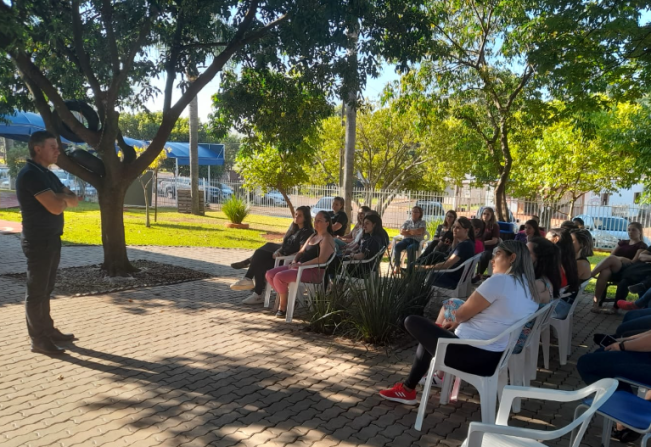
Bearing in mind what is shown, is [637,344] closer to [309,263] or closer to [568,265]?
[568,265]

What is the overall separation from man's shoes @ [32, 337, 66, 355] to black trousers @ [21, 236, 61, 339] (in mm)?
45

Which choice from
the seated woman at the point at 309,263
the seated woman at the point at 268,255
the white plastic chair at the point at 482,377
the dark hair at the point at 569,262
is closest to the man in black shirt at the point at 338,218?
the seated woman at the point at 268,255

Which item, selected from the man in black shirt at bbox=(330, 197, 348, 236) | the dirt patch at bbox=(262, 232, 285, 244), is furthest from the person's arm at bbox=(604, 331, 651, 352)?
the dirt patch at bbox=(262, 232, 285, 244)

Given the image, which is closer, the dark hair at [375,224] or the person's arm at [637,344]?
the person's arm at [637,344]

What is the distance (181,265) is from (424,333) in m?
7.05

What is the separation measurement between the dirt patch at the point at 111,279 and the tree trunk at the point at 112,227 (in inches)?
8.0

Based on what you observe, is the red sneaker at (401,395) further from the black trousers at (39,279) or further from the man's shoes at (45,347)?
the black trousers at (39,279)

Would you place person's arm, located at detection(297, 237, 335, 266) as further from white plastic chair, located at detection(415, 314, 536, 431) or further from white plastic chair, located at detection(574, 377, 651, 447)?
white plastic chair, located at detection(574, 377, 651, 447)

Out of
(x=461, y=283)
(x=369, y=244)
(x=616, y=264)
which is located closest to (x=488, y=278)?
(x=461, y=283)

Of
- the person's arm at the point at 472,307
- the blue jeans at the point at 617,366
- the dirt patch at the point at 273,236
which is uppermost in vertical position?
the person's arm at the point at 472,307

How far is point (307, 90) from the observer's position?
9188mm

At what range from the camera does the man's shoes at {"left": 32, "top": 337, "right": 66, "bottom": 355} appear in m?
4.72

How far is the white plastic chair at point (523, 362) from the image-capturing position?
3.98 m

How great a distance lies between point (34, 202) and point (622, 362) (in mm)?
4803
